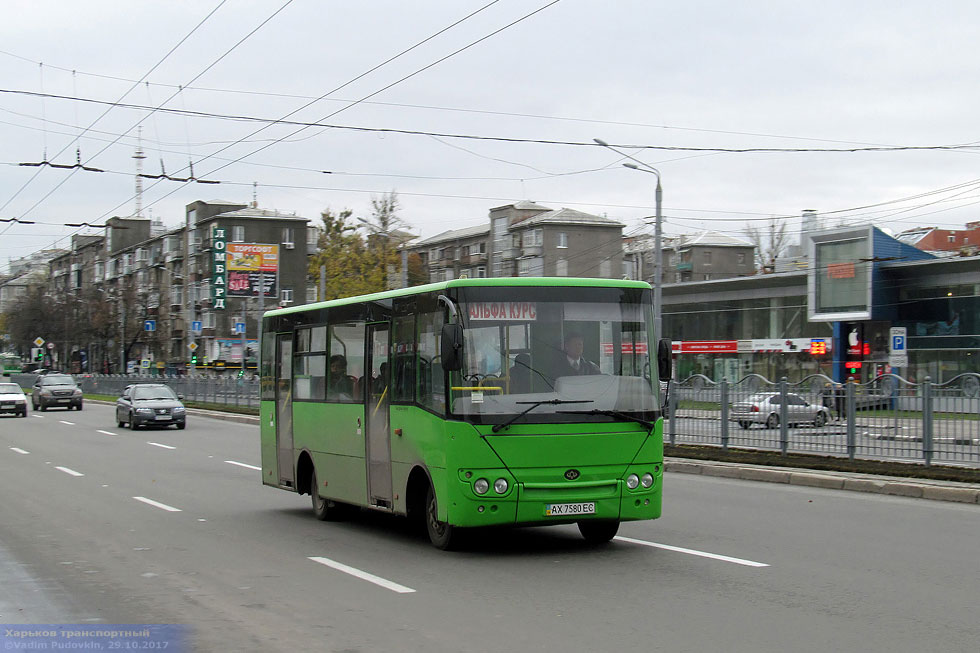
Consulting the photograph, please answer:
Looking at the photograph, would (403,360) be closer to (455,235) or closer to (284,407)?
(284,407)

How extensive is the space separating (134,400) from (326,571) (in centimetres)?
2908

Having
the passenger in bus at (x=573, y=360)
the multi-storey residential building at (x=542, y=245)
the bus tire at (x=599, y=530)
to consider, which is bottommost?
the bus tire at (x=599, y=530)

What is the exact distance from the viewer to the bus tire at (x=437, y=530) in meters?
10.1

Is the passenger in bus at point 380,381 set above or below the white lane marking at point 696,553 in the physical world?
above

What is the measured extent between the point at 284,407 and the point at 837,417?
371 inches

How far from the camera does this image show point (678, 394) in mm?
22562

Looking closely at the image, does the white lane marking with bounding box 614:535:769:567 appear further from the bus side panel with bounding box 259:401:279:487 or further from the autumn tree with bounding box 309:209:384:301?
the autumn tree with bounding box 309:209:384:301

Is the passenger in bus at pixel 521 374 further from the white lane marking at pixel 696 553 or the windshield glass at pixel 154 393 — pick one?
the windshield glass at pixel 154 393

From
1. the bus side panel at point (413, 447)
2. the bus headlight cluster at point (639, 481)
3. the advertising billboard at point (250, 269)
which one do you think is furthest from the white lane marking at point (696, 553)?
the advertising billboard at point (250, 269)

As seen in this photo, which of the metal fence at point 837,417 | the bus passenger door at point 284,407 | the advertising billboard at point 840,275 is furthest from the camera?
the advertising billboard at point 840,275

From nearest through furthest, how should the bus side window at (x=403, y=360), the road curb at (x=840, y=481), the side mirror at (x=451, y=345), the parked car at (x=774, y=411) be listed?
the side mirror at (x=451, y=345)
the bus side window at (x=403, y=360)
the road curb at (x=840, y=481)
the parked car at (x=774, y=411)

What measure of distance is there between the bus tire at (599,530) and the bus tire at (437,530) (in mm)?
1306

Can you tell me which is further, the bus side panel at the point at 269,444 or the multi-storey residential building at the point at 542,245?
the multi-storey residential building at the point at 542,245

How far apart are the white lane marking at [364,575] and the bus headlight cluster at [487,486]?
3.86 ft
